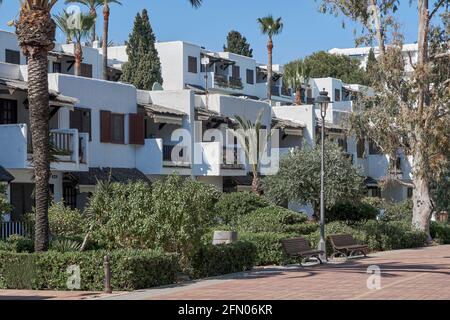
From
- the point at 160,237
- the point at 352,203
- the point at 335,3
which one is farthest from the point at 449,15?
the point at 160,237

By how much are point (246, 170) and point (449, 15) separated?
40.2 ft

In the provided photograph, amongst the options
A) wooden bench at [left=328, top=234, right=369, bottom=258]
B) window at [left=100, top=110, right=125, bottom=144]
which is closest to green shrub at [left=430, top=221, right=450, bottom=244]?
wooden bench at [left=328, top=234, right=369, bottom=258]

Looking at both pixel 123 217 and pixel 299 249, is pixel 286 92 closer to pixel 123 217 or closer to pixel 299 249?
pixel 299 249

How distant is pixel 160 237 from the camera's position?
21234mm

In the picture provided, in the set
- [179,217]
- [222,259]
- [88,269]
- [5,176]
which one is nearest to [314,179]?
[5,176]

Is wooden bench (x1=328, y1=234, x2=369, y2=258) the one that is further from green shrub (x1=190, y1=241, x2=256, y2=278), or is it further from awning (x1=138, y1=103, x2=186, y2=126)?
awning (x1=138, y1=103, x2=186, y2=126)

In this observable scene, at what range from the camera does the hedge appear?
19.2 m

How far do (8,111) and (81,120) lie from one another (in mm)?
3443

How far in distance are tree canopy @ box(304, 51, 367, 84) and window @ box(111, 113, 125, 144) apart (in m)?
58.5

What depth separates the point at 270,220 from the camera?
1288 inches

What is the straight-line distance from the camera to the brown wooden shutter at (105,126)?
1387 inches
